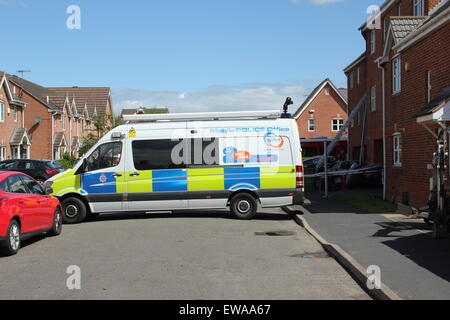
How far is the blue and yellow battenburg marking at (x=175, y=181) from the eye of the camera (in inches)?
591

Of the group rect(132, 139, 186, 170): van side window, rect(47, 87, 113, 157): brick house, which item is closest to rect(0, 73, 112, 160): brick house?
rect(47, 87, 113, 157): brick house

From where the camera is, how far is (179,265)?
8.73 m

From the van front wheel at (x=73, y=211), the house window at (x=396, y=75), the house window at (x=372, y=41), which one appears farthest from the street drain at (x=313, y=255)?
the house window at (x=372, y=41)

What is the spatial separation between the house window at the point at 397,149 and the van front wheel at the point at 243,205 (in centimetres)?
666

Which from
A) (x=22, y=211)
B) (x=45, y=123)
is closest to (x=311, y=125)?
(x=45, y=123)

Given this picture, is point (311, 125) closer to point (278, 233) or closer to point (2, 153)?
point (2, 153)

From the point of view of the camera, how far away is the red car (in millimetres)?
9672

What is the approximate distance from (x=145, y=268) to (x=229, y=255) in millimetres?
1745

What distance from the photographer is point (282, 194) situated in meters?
14.9

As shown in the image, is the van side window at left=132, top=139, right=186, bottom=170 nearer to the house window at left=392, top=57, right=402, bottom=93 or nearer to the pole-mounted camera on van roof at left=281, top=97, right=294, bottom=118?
the pole-mounted camera on van roof at left=281, top=97, right=294, bottom=118

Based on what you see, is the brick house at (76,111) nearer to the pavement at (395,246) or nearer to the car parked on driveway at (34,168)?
the car parked on driveway at (34,168)

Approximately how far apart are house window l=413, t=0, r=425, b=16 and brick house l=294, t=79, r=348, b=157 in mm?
37205
